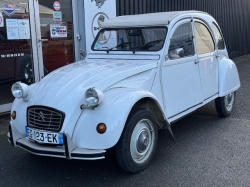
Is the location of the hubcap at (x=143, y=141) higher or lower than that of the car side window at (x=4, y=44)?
Answer: lower

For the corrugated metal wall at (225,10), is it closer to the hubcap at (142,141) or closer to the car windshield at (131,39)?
the car windshield at (131,39)

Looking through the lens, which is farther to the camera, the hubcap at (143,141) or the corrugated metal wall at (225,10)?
the corrugated metal wall at (225,10)

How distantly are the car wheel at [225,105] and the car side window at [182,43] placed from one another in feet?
4.01

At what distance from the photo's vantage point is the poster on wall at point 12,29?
639 centimetres

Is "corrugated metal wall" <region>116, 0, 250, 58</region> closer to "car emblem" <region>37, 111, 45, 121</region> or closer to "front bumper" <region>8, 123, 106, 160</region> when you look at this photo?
"car emblem" <region>37, 111, 45, 121</region>

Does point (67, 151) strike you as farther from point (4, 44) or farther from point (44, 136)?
point (4, 44)

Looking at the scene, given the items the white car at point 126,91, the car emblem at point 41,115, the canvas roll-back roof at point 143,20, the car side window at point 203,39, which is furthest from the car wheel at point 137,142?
the car side window at point 203,39

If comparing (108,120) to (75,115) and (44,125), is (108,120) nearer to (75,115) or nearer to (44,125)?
(75,115)

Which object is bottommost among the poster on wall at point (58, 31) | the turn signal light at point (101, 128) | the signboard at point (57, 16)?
the turn signal light at point (101, 128)

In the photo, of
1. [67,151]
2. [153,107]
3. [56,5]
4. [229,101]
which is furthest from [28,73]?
[229,101]

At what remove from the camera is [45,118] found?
3.69 m

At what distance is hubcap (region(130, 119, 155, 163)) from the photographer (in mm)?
3826

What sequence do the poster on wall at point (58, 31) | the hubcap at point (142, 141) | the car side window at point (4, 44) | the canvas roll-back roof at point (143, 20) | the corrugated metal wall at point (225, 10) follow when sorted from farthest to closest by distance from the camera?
the corrugated metal wall at point (225, 10), the poster on wall at point (58, 31), the car side window at point (4, 44), the canvas roll-back roof at point (143, 20), the hubcap at point (142, 141)

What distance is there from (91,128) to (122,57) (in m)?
1.64
